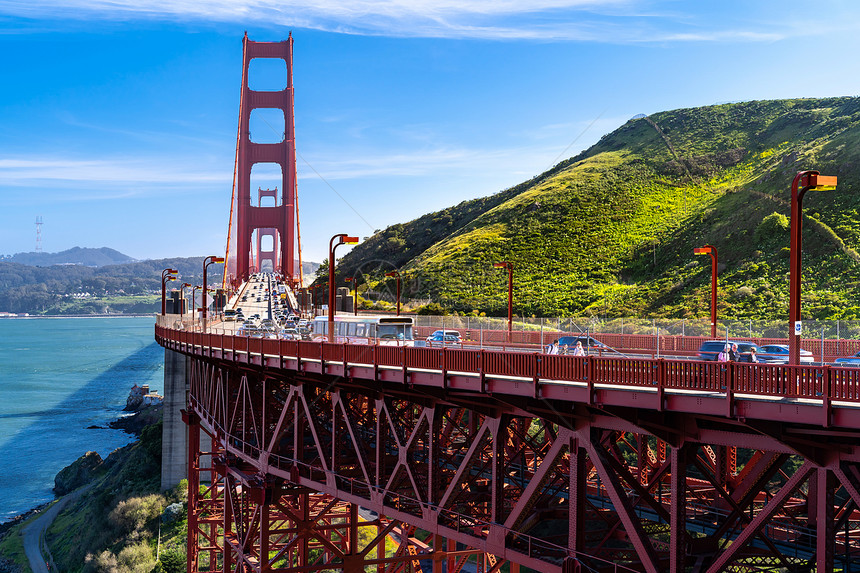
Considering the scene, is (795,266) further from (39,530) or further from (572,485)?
(39,530)

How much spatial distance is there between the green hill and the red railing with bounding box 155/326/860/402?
3910 centimetres

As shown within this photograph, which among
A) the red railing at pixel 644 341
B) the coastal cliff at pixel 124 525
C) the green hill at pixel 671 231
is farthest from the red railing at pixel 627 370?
the green hill at pixel 671 231

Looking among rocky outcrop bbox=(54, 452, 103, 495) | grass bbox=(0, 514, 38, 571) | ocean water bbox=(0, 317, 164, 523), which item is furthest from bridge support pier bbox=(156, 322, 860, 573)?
ocean water bbox=(0, 317, 164, 523)

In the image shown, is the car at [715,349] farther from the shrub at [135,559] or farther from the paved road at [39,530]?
the paved road at [39,530]

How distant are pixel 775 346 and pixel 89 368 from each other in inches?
6596

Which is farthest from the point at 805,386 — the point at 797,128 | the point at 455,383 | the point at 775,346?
the point at 797,128

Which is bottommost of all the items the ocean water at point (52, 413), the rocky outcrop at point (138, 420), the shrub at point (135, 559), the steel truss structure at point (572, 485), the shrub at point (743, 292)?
the ocean water at point (52, 413)

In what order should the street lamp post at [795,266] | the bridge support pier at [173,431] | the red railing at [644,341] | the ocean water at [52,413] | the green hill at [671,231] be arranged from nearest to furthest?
the street lamp post at [795,266], the red railing at [644,341], the bridge support pier at [173,431], the green hill at [671,231], the ocean water at [52,413]

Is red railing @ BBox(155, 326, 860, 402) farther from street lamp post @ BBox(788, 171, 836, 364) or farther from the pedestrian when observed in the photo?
the pedestrian

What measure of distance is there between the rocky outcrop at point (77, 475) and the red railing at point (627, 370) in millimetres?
53992

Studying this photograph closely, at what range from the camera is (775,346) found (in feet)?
74.5

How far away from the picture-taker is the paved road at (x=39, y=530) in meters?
46.6

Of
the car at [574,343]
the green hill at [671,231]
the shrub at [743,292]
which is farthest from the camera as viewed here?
the green hill at [671,231]

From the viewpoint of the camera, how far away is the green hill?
184ft
